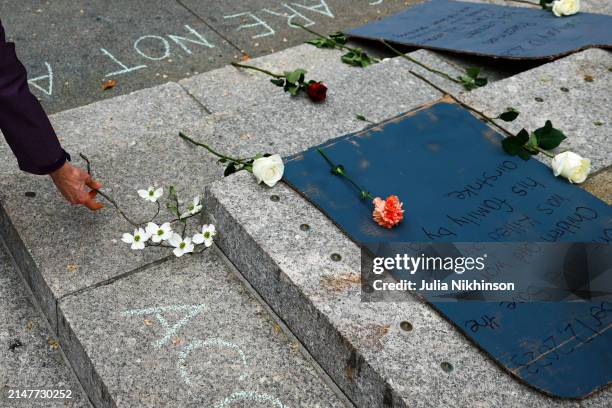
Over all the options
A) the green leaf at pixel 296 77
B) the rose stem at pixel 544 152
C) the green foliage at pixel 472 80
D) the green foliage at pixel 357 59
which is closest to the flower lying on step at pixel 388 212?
the rose stem at pixel 544 152

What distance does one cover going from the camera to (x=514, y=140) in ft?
10.7

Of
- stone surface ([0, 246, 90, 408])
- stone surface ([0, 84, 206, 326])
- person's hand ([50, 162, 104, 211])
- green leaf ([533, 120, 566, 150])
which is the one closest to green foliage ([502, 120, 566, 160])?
green leaf ([533, 120, 566, 150])

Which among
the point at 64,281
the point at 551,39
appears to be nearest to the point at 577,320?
the point at 64,281

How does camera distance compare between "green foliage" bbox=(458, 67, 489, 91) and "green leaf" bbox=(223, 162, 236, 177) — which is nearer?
"green leaf" bbox=(223, 162, 236, 177)

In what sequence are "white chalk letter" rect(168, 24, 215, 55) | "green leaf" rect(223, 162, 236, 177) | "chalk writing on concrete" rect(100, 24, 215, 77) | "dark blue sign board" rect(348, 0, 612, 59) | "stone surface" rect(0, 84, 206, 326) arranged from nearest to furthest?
"stone surface" rect(0, 84, 206, 326), "green leaf" rect(223, 162, 236, 177), "dark blue sign board" rect(348, 0, 612, 59), "chalk writing on concrete" rect(100, 24, 215, 77), "white chalk letter" rect(168, 24, 215, 55)

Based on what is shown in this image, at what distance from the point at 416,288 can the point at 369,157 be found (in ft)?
2.34

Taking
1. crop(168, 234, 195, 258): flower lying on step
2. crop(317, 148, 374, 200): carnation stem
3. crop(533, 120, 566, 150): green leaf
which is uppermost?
crop(533, 120, 566, 150): green leaf

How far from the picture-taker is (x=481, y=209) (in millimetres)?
2938

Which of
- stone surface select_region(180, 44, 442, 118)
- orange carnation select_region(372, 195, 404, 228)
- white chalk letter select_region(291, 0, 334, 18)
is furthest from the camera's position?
white chalk letter select_region(291, 0, 334, 18)

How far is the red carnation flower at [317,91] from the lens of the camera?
3637 mm

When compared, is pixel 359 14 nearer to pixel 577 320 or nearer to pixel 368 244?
pixel 368 244

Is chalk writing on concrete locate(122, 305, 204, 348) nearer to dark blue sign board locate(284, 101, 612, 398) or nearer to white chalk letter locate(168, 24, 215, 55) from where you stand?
dark blue sign board locate(284, 101, 612, 398)

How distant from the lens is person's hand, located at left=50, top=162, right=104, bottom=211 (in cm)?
292

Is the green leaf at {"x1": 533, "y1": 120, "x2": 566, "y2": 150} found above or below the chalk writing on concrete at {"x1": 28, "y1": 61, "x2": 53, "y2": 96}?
above
